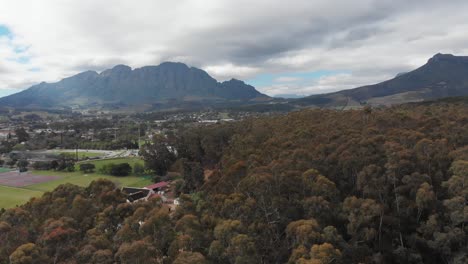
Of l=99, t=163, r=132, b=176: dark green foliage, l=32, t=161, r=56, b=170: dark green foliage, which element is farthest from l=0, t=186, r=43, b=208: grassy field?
l=32, t=161, r=56, b=170: dark green foliage

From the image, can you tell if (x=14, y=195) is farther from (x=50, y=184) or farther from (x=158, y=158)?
(x=158, y=158)

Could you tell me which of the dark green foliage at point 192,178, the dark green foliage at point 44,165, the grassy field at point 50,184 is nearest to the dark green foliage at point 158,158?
the grassy field at point 50,184

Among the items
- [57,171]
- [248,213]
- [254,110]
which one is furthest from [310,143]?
[254,110]

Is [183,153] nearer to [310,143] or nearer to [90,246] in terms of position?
[310,143]

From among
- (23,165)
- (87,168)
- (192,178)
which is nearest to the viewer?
(192,178)

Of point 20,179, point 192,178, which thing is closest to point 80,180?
point 20,179

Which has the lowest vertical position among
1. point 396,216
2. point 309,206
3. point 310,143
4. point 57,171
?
point 57,171

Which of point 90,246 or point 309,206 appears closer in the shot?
point 90,246
